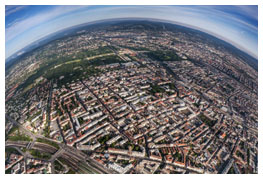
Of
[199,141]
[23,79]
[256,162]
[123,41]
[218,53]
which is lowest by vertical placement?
[256,162]

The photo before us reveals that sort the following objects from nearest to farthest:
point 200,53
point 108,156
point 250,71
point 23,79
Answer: point 108,156
point 23,79
point 250,71
point 200,53

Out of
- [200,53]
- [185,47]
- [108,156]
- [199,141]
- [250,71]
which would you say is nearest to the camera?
[108,156]

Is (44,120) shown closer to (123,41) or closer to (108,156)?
(108,156)

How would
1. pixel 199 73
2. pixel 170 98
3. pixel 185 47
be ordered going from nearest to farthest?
pixel 170 98, pixel 199 73, pixel 185 47

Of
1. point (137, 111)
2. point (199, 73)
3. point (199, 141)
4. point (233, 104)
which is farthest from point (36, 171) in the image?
point (199, 73)

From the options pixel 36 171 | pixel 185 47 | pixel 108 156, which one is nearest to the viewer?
pixel 36 171

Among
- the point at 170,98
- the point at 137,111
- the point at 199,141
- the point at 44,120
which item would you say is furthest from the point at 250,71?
the point at 44,120

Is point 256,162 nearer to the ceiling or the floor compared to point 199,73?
nearer to the floor

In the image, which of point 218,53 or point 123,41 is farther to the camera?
point 123,41

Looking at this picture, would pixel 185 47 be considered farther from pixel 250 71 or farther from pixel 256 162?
pixel 256 162
